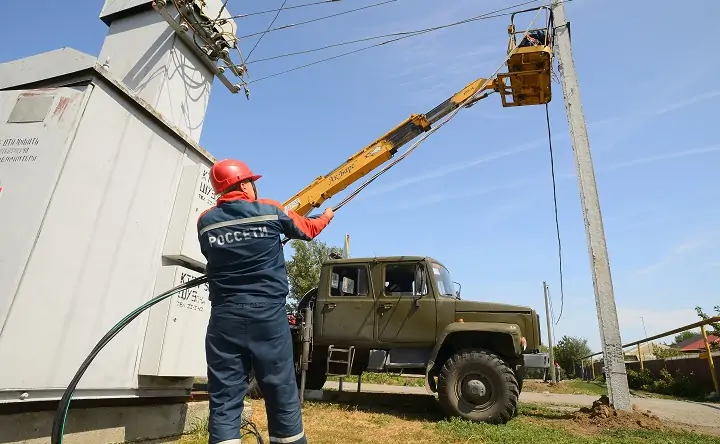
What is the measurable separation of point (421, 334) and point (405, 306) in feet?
1.52

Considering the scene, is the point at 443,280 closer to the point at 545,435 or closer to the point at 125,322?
the point at 545,435

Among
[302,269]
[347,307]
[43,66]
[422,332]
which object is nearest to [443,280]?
[422,332]

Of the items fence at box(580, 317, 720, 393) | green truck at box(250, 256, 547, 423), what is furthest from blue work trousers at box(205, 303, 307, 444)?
fence at box(580, 317, 720, 393)

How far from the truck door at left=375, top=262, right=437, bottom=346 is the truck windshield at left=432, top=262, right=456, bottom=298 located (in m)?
0.20

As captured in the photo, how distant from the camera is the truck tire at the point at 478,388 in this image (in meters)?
5.38

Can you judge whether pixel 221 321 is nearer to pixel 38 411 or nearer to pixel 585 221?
pixel 38 411

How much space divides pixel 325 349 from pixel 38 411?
4.76m

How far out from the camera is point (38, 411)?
8.68 feet

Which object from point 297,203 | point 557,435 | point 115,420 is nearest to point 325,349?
point 297,203

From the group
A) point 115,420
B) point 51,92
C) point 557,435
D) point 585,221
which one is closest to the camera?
point 51,92

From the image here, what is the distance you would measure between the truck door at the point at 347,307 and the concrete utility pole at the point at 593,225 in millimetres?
3446

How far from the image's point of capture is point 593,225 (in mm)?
6840

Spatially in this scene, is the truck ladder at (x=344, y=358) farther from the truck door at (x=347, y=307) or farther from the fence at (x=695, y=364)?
the fence at (x=695, y=364)

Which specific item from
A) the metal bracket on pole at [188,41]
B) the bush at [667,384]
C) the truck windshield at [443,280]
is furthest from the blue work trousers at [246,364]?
the bush at [667,384]
